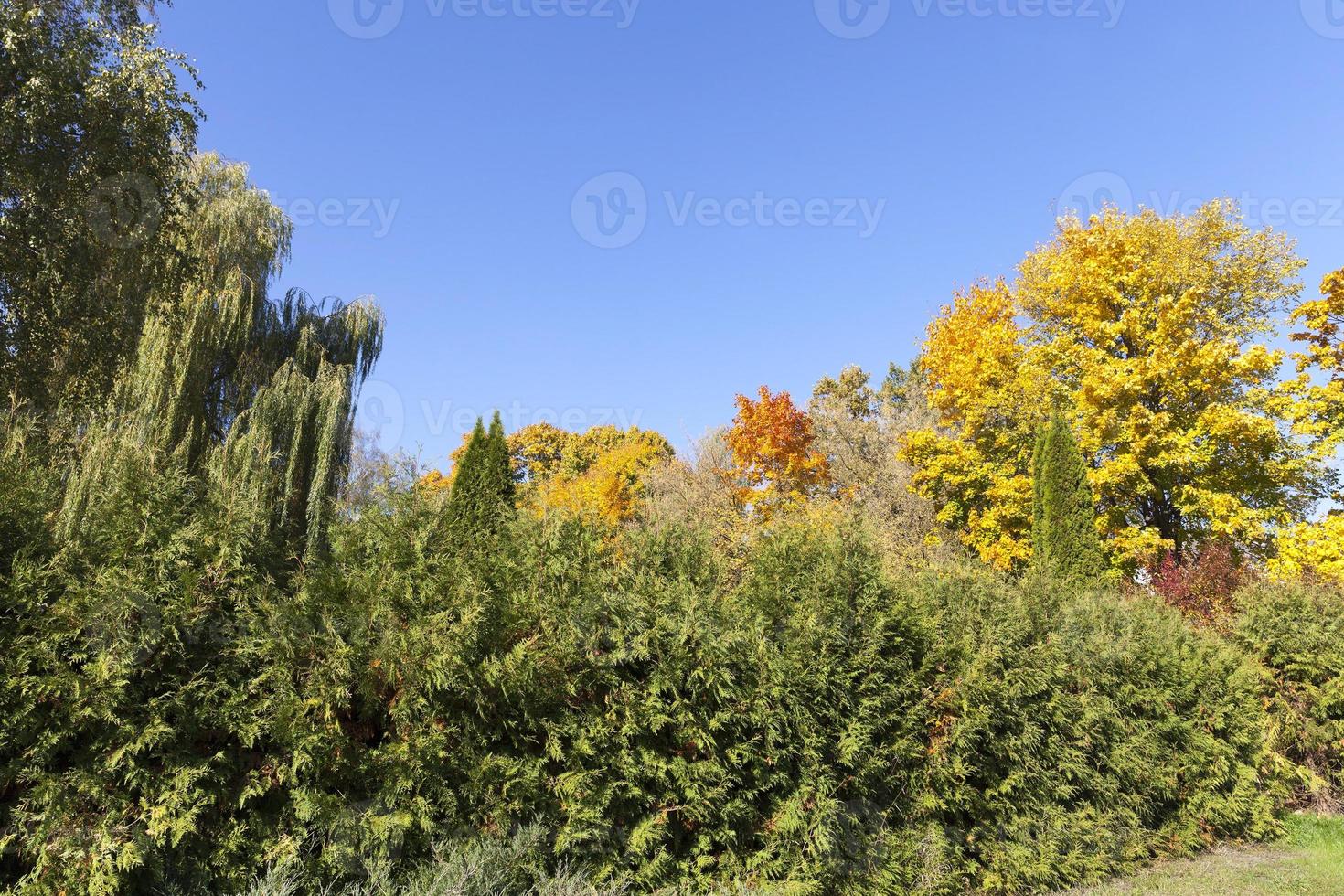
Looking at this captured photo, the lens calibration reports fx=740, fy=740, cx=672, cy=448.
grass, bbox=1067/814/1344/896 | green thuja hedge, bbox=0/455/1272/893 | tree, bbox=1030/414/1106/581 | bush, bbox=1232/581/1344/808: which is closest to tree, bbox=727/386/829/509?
tree, bbox=1030/414/1106/581

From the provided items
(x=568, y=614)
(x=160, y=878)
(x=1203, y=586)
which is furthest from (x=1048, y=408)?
(x=160, y=878)

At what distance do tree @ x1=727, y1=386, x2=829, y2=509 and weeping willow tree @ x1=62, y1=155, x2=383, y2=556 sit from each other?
12.9 meters

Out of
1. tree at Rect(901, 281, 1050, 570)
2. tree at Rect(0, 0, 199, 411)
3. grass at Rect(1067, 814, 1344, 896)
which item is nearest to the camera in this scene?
grass at Rect(1067, 814, 1344, 896)

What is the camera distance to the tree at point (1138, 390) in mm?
16047

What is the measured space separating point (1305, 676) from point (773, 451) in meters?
16.2

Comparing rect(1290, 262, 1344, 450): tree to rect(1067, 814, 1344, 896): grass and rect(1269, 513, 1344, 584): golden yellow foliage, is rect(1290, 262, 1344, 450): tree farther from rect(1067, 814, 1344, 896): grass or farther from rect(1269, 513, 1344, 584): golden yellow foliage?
rect(1067, 814, 1344, 896): grass

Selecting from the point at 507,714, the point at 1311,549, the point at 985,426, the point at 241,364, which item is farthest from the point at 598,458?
the point at 507,714

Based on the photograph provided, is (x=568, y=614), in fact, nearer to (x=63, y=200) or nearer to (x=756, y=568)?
(x=756, y=568)

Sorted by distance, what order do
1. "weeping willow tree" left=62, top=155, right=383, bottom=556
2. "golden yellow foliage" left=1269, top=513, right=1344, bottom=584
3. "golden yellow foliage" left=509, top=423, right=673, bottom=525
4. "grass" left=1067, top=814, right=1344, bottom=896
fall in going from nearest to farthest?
1. "grass" left=1067, top=814, right=1344, bottom=896
2. "weeping willow tree" left=62, top=155, right=383, bottom=556
3. "golden yellow foliage" left=1269, top=513, right=1344, bottom=584
4. "golden yellow foliage" left=509, top=423, right=673, bottom=525

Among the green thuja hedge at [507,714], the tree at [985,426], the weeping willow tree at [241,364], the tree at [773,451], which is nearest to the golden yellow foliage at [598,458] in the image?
the tree at [773,451]

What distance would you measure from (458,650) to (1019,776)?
4321 millimetres

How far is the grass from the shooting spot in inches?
237

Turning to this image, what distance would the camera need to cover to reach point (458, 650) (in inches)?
133

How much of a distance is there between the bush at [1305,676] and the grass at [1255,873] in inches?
54.4
